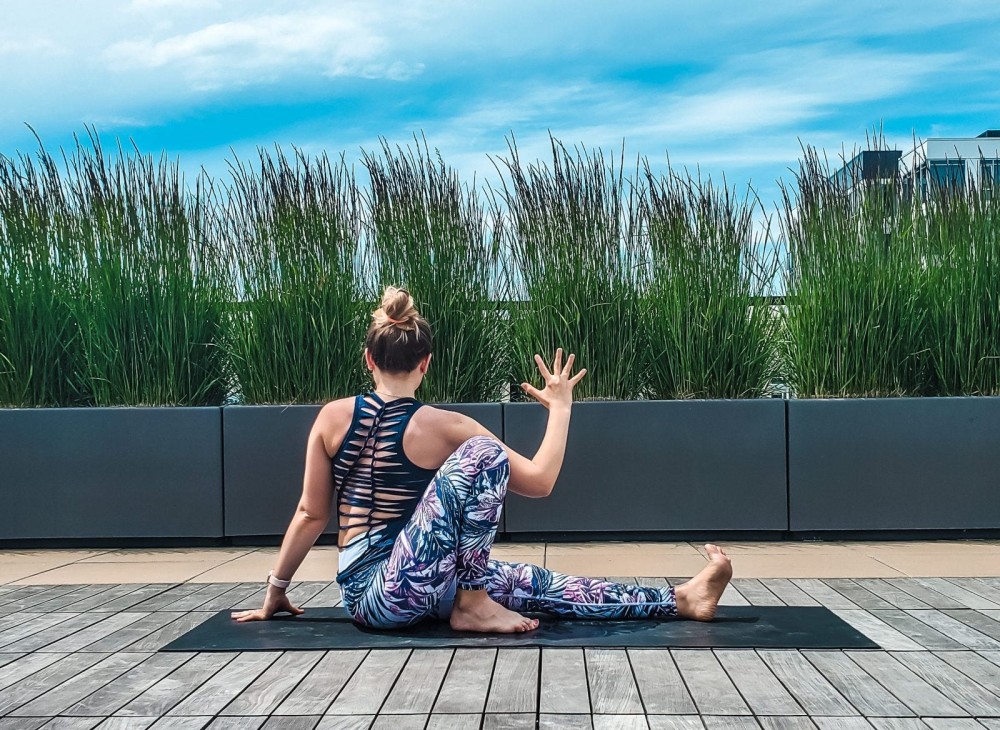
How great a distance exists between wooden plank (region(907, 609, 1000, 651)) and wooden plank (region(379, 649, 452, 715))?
4.08ft

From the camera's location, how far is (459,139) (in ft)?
14.0

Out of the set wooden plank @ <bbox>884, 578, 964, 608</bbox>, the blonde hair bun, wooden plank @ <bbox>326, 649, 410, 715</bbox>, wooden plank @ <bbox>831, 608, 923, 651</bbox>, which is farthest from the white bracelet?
wooden plank @ <bbox>884, 578, 964, 608</bbox>

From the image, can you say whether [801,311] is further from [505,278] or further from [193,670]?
[193,670]

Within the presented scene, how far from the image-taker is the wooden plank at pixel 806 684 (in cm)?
174

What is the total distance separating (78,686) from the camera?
6.46ft

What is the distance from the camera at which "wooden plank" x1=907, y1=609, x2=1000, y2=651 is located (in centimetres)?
224

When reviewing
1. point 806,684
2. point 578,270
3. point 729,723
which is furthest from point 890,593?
point 578,270

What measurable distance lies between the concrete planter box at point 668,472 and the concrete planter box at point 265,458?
0.41 metres

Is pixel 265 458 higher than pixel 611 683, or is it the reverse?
pixel 265 458

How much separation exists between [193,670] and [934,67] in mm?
12321

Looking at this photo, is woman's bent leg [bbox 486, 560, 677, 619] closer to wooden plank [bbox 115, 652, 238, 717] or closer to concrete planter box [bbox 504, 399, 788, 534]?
wooden plank [bbox 115, 652, 238, 717]

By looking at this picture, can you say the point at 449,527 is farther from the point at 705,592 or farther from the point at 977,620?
the point at 977,620

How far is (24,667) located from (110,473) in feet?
7.32

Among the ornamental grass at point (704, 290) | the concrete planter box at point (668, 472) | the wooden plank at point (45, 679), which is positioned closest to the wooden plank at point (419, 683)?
the wooden plank at point (45, 679)
